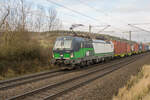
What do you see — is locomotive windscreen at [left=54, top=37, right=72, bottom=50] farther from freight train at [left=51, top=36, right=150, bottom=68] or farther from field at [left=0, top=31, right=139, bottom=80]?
field at [left=0, top=31, right=139, bottom=80]

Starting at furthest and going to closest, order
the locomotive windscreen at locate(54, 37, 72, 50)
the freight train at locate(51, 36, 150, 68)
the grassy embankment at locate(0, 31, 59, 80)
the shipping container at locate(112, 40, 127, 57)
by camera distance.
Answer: the shipping container at locate(112, 40, 127, 57) < the locomotive windscreen at locate(54, 37, 72, 50) < the freight train at locate(51, 36, 150, 68) < the grassy embankment at locate(0, 31, 59, 80)

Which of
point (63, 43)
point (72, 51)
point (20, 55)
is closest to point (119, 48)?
point (63, 43)

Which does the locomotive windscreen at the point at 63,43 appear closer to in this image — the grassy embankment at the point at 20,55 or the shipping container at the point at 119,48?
the grassy embankment at the point at 20,55

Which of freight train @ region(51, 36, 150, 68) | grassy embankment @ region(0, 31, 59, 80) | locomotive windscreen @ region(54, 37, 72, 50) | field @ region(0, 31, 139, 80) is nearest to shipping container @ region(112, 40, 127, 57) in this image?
freight train @ region(51, 36, 150, 68)

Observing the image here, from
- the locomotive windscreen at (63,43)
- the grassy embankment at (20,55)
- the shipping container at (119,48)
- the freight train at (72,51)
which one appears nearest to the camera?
the grassy embankment at (20,55)

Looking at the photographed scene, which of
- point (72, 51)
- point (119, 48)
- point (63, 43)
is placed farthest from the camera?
point (119, 48)

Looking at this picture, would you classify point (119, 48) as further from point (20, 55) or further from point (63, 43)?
point (20, 55)

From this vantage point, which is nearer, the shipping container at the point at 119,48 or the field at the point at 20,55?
the field at the point at 20,55

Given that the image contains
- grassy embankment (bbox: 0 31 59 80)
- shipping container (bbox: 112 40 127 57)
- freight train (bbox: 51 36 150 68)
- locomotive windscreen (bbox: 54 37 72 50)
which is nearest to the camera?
grassy embankment (bbox: 0 31 59 80)

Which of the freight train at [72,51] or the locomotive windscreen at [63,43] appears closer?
the freight train at [72,51]

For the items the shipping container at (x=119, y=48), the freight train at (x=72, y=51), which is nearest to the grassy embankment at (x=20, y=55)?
the freight train at (x=72, y=51)

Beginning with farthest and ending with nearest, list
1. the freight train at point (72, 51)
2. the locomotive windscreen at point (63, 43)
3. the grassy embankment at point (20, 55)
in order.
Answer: the locomotive windscreen at point (63, 43) → the freight train at point (72, 51) → the grassy embankment at point (20, 55)

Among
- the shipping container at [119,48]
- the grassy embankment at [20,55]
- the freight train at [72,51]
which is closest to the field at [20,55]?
the grassy embankment at [20,55]

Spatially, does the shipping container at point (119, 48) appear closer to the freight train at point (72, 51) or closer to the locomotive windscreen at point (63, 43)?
the freight train at point (72, 51)
